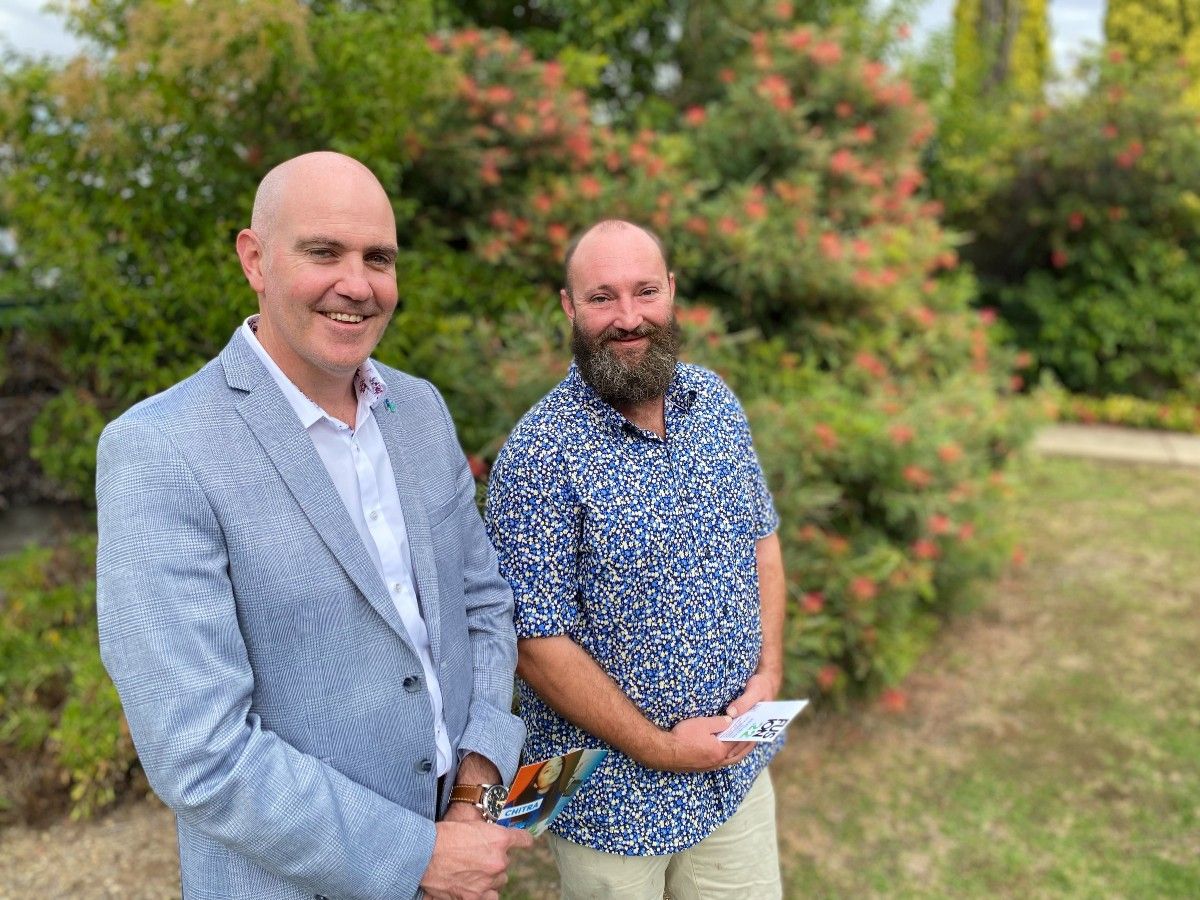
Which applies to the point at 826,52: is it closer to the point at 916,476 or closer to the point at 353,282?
the point at 916,476

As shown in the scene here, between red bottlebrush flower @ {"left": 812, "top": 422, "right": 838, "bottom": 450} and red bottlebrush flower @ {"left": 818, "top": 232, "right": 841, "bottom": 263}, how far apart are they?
1.12m

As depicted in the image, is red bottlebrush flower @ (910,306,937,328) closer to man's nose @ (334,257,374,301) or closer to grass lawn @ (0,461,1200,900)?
grass lawn @ (0,461,1200,900)

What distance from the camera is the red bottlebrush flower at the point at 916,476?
4.14 meters

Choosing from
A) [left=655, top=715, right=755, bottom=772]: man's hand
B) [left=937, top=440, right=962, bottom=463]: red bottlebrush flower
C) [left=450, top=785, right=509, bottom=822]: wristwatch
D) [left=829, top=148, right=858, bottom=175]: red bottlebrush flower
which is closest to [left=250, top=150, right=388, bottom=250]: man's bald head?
[left=450, top=785, right=509, bottom=822]: wristwatch

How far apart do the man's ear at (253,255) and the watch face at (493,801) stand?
0.98m

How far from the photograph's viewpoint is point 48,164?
3752 mm

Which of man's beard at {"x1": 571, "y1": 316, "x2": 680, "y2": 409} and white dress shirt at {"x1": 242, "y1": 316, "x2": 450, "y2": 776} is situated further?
man's beard at {"x1": 571, "y1": 316, "x2": 680, "y2": 409}

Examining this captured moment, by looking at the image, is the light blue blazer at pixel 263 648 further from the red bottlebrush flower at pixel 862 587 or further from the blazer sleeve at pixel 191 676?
the red bottlebrush flower at pixel 862 587

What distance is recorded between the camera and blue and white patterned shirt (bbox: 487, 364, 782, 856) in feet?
6.52

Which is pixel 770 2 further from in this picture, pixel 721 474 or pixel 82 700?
pixel 82 700

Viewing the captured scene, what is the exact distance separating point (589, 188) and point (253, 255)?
10.1 feet

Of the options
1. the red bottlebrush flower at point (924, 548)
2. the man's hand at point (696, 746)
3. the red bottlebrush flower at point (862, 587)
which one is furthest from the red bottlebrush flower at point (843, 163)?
the man's hand at point (696, 746)

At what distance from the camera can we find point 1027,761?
4.08 metres

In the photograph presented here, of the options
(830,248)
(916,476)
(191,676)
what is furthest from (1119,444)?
(191,676)
